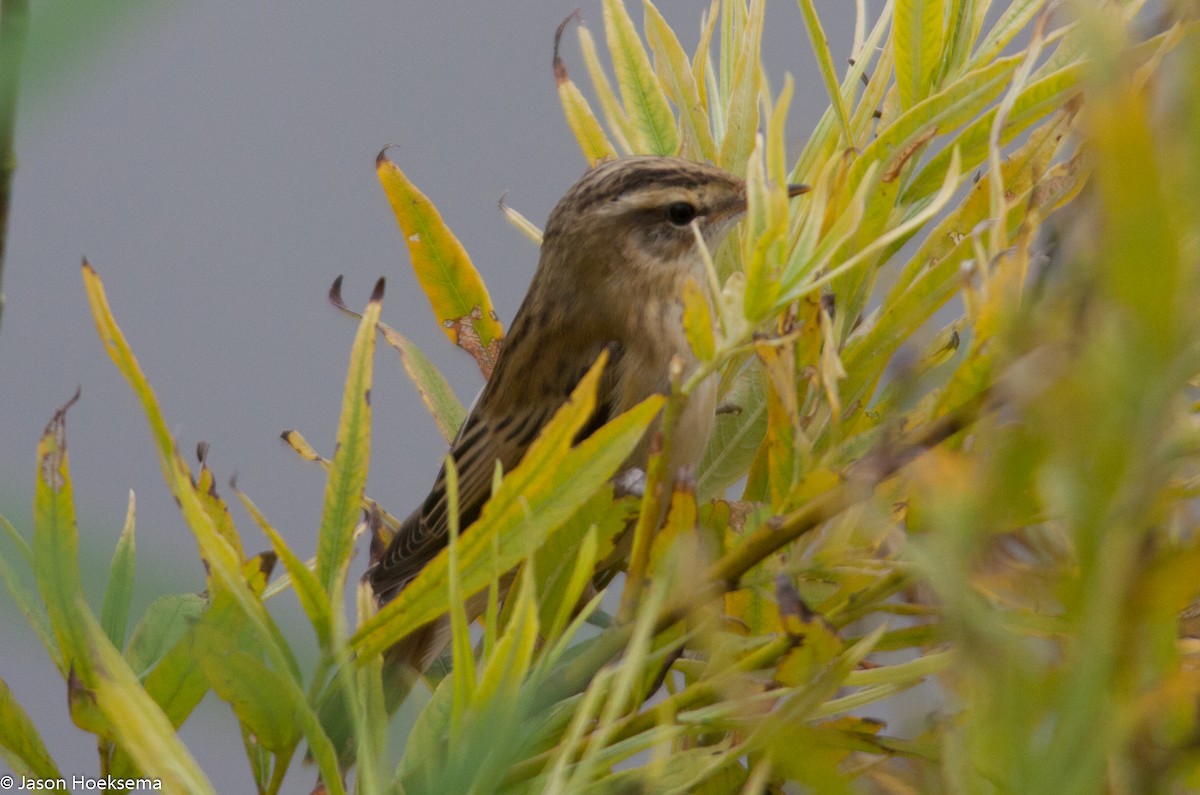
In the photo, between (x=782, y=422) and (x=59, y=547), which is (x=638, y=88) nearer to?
(x=782, y=422)

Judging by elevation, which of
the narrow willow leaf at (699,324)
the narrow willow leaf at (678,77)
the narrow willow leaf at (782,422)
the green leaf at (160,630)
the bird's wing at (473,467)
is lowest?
the bird's wing at (473,467)

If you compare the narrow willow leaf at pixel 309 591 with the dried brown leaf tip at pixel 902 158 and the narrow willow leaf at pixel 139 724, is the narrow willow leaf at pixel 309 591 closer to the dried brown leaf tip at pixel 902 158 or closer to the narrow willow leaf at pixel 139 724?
the narrow willow leaf at pixel 139 724

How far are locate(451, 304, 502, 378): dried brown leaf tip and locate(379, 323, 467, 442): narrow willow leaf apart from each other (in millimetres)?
23

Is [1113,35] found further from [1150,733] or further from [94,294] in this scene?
[94,294]

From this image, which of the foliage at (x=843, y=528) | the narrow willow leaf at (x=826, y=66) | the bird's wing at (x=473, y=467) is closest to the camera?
the foliage at (x=843, y=528)

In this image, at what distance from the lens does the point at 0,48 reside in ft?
0.52

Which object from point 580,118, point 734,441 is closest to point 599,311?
point 580,118

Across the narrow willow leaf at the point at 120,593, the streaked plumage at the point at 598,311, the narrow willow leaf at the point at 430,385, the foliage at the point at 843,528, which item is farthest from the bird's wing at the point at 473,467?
the narrow willow leaf at the point at 120,593

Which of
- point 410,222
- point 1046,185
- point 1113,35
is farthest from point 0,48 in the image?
point 410,222

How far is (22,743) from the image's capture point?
1.39 ft

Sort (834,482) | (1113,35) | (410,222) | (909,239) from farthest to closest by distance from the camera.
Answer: (410,222), (909,239), (834,482), (1113,35)

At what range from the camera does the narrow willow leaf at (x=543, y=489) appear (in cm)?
36

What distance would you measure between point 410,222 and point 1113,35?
55 centimetres

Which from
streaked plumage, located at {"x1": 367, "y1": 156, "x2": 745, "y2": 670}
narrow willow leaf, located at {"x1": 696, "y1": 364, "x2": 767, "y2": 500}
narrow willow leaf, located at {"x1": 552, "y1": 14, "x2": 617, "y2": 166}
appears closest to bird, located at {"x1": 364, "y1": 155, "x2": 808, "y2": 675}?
streaked plumage, located at {"x1": 367, "y1": 156, "x2": 745, "y2": 670}
